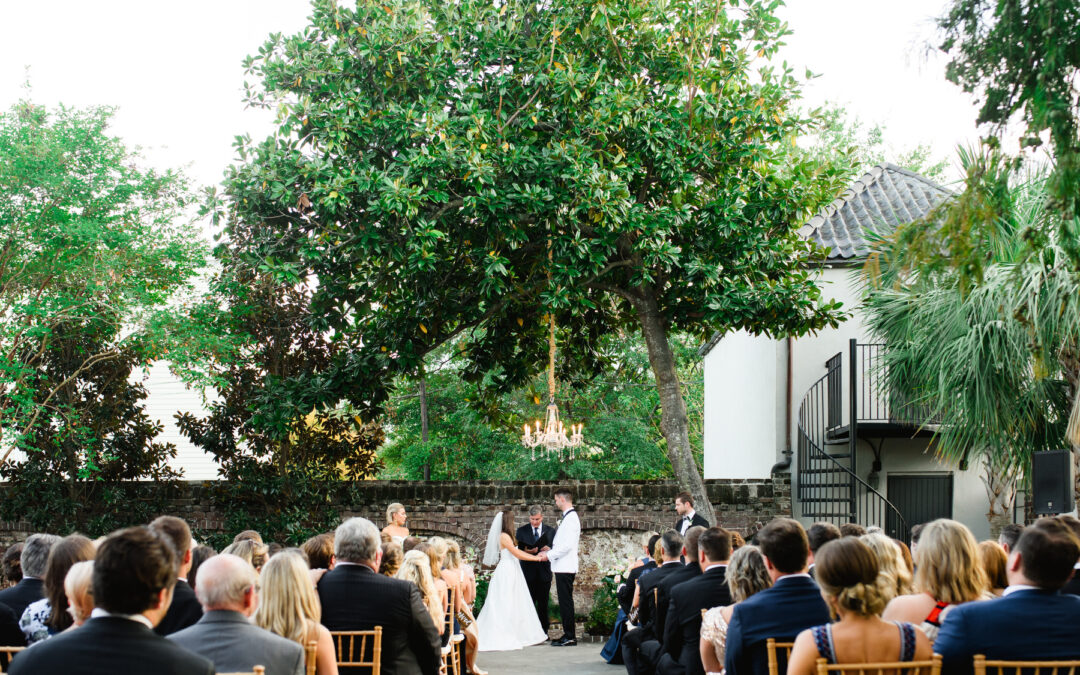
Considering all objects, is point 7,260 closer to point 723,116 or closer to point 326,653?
point 723,116

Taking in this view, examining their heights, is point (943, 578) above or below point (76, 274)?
below

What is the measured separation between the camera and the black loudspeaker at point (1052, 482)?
9.21m

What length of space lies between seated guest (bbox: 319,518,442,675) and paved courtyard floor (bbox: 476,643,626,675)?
17.2 feet

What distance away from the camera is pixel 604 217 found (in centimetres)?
1165

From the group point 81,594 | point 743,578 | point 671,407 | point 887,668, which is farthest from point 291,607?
Result: point 671,407

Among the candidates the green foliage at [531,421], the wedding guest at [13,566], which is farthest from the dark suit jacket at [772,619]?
the green foliage at [531,421]

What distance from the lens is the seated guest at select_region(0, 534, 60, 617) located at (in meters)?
5.40

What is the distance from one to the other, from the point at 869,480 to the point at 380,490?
313 inches

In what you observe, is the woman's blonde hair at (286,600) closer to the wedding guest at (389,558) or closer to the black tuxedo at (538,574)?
the wedding guest at (389,558)

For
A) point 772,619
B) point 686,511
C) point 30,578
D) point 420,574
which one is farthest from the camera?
point 686,511

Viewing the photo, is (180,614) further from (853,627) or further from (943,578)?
(943,578)

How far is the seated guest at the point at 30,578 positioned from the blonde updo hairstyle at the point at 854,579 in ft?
12.9

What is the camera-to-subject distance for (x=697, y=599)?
258 inches

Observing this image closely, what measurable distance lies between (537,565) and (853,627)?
9643 mm
